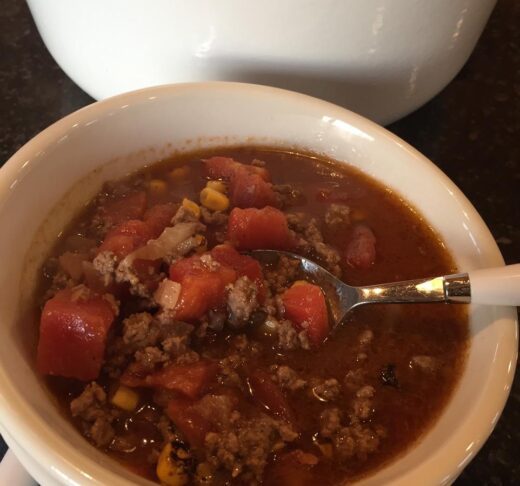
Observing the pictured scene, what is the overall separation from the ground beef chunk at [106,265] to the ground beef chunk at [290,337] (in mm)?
352

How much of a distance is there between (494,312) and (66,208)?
3.11ft

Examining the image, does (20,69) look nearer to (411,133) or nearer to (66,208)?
(66,208)

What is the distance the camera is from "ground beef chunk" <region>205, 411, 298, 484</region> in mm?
1181

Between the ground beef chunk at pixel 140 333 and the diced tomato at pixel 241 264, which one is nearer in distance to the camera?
the ground beef chunk at pixel 140 333

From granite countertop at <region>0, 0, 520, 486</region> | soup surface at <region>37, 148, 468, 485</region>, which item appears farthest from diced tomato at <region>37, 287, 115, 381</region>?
granite countertop at <region>0, 0, 520, 486</region>

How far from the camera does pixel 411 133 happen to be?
2094 mm

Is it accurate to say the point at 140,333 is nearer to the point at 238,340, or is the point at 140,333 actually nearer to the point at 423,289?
the point at 238,340

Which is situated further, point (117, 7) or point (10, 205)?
point (117, 7)

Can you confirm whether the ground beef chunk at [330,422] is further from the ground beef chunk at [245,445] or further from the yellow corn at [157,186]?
the yellow corn at [157,186]

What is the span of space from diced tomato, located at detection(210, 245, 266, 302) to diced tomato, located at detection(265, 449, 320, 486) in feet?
1.07

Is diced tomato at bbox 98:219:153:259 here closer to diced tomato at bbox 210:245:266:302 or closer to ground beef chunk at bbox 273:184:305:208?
diced tomato at bbox 210:245:266:302

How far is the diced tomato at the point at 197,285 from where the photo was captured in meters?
1.32

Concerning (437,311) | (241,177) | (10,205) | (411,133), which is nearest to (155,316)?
(10,205)

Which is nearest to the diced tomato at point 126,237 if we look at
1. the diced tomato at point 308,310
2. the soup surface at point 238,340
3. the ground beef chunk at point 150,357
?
the soup surface at point 238,340
